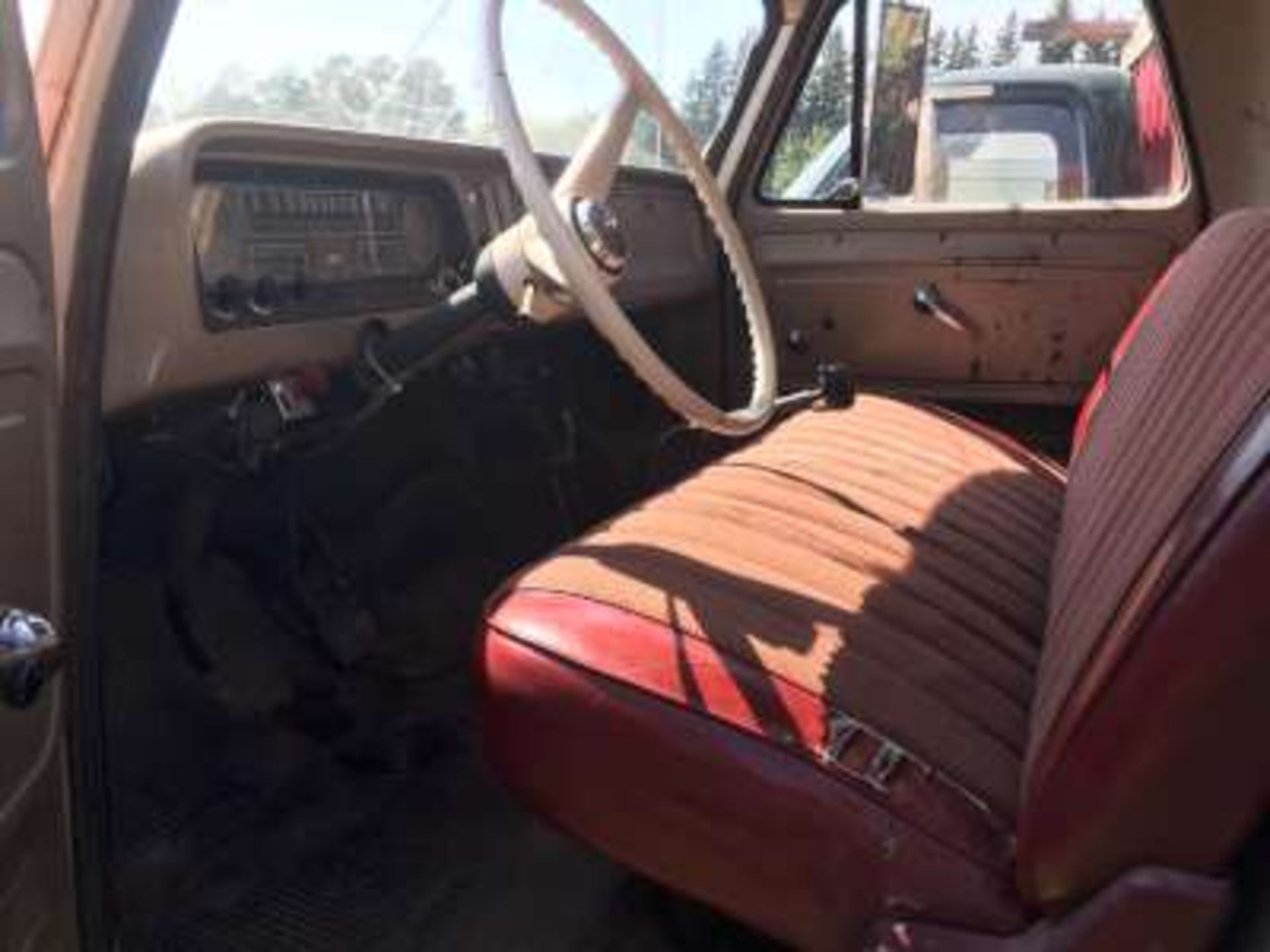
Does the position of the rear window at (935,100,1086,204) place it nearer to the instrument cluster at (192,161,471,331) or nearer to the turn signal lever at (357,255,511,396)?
the instrument cluster at (192,161,471,331)

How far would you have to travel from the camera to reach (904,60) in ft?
9.02

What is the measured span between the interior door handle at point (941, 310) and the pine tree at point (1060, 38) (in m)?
0.48

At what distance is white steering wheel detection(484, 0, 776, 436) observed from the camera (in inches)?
58.8

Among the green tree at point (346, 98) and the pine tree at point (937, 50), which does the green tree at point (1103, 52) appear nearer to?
the pine tree at point (937, 50)

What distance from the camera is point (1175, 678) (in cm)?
96

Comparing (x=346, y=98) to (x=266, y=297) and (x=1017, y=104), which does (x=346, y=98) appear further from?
(x=1017, y=104)

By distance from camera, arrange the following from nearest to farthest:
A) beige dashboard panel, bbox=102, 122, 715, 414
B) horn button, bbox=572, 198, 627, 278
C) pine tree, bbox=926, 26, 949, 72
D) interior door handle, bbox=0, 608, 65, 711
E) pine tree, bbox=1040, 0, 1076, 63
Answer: interior door handle, bbox=0, 608, 65, 711, beige dashboard panel, bbox=102, 122, 715, 414, horn button, bbox=572, 198, 627, 278, pine tree, bbox=1040, 0, 1076, 63, pine tree, bbox=926, 26, 949, 72

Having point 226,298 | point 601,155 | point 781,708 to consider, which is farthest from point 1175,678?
point 226,298

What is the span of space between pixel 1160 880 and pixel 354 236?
1297 millimetres

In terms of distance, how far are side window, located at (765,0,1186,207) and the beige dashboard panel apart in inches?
39.5

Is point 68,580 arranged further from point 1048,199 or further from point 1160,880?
point 1048,199

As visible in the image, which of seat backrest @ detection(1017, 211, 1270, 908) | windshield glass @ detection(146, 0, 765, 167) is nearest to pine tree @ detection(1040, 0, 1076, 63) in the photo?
windshield glass @ detection(146, 0, 765, 167)

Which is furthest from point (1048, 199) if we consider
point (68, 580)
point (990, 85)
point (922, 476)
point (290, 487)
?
point (68, 580)

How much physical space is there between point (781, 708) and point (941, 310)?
1.72m
